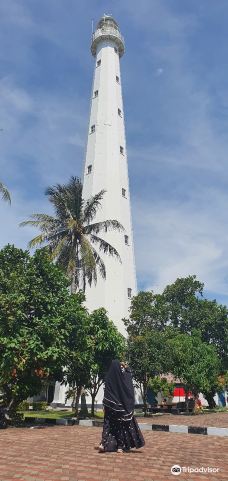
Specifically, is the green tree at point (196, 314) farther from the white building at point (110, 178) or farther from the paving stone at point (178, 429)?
the paving stone at point (178, 429)

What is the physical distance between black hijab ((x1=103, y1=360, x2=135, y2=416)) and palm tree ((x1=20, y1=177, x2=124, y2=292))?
15.9 meters

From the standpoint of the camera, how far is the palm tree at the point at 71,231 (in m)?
26.2

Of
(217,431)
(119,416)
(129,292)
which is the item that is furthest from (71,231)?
(119,416)

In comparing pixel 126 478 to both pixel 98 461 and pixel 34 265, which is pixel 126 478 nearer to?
pixel 98 461

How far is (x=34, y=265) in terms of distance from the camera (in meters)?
18.0

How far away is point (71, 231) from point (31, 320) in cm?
1092

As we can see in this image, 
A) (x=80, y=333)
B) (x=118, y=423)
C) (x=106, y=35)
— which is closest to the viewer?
(x=118, y=423)

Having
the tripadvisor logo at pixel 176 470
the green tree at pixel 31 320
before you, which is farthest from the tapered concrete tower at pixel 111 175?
the tripadvisor logo at pixel 176 470

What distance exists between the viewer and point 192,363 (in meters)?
32.6

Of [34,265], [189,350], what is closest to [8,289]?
[34,265]

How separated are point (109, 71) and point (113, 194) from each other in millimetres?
12833

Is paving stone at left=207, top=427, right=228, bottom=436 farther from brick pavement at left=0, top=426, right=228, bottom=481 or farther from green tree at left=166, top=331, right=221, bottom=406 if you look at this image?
green tree at left=166, top=331, right=221, bottom=406

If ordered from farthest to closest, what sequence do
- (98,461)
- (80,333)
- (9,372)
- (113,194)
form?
(113,194) → (80,333) → (9,372) → (98,461)

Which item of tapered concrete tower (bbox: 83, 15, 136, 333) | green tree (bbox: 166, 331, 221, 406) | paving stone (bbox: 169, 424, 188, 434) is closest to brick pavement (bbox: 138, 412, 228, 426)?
Result: paving stone (bbox: 169, 424, 188, 434)
